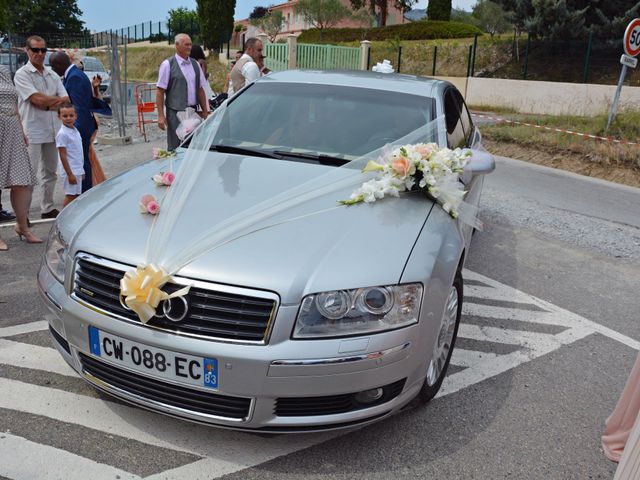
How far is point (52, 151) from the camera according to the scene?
20.7 feet

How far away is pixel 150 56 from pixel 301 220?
1938 inches

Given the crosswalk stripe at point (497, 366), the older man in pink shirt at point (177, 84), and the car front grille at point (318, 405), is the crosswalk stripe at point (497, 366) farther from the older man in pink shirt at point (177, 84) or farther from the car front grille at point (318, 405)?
the older man in pink shirt at point (177, 84)

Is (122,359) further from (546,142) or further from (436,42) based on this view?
(436,42)

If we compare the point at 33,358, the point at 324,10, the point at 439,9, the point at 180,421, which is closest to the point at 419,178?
the point at 180,421

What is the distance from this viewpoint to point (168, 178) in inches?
131

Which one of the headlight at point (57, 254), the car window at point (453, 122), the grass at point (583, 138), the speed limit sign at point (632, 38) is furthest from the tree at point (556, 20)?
the headlight at point (57, 254)

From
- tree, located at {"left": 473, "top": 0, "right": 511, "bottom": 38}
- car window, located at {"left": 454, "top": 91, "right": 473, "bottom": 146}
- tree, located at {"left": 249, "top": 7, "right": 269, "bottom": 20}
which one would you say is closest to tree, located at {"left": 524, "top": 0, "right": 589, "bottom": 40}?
tree, located at {"left": 473, "top": 0, "right": 511, "bottom": 38}

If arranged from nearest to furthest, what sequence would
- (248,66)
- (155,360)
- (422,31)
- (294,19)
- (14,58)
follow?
(155,360), (248,66), (14,58), (422,31), (294,19)

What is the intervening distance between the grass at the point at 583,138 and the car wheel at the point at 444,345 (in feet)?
30.3

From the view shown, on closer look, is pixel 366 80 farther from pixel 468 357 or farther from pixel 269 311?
pixel 269 311

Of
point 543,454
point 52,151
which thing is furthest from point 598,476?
point 52,151

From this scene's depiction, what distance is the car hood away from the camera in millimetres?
2408

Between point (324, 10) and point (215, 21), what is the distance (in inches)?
489

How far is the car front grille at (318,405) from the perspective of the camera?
2.40m
